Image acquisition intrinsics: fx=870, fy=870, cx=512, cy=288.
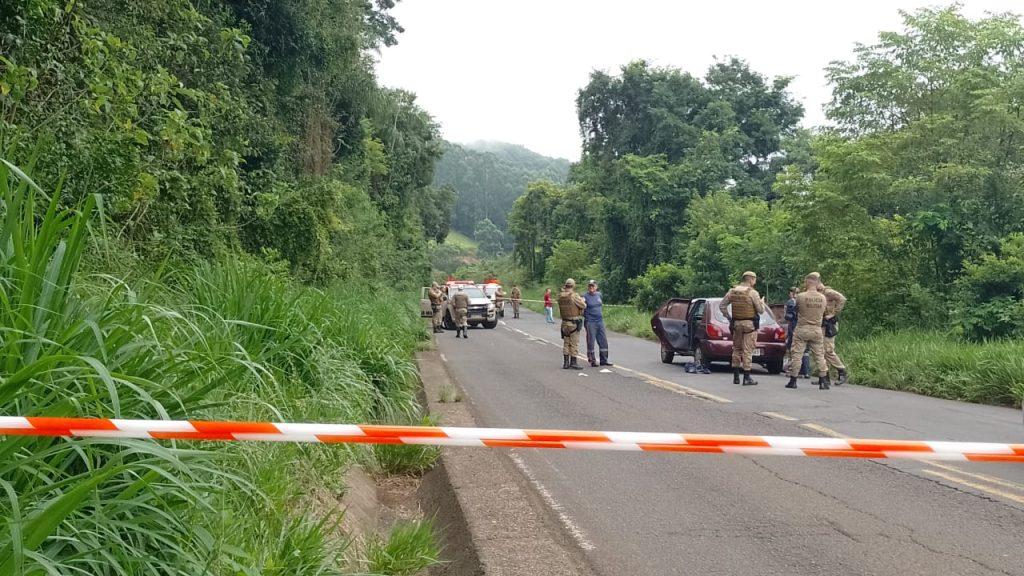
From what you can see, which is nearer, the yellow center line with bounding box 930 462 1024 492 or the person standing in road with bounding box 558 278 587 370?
the yellow center line with bounding box 930 462 1024 492

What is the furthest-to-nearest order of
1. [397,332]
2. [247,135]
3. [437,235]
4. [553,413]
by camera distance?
[437,235] → [247,135] → [397,332] → [553,413]

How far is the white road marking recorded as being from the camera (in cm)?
518

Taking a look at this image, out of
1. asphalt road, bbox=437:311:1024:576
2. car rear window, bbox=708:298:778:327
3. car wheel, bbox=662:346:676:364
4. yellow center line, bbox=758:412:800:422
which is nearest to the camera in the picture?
asphalt road, bbox=437:311:1024:576

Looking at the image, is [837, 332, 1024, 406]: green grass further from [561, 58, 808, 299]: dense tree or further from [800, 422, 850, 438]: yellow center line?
[561, 58, 808, 299]: dense tree

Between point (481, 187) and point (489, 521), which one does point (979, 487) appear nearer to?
point (489, 521)

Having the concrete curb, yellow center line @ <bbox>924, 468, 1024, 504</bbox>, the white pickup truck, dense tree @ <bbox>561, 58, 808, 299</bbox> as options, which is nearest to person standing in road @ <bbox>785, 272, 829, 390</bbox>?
yellow center line @ <bbox>924, 468, 1024, 504</bbox>

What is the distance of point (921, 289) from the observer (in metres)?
18.6

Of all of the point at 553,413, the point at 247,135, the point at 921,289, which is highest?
the point at 247,135

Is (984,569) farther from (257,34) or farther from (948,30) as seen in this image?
(948,30)

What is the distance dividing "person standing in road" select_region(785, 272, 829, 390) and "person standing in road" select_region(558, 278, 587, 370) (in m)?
4.39

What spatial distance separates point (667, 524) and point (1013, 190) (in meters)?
15.7

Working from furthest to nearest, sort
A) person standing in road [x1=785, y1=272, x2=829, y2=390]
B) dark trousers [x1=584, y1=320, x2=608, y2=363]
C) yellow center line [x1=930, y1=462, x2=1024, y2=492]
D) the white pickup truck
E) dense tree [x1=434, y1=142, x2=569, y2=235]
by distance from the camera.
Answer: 1. dense tree [x1=434, y1=142, x2=569, y2=235]
2. the white pickup truck
3. dark trousers [x1=584, y1=320, x2=608, y2=363]
4. person standing in road [x1=785, y1=272, x2=829, y2=390]
5. yellow center line [x1=930, y1=462, x2=1024, y2=492]

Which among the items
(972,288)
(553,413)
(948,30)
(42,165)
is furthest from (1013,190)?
(42,165)

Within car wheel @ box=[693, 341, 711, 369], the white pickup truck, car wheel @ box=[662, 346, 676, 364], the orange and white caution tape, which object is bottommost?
the white pickup truck
